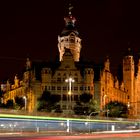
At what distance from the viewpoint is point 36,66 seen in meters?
167

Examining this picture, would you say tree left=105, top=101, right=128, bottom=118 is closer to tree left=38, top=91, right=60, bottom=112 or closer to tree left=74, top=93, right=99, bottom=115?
tree left=74, top=93, right=99, bottom=115

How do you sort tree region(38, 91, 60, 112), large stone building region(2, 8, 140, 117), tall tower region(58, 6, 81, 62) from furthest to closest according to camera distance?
1. tall tower region(58, 6, 81, 62)
2. large stone building region(2, 8, 140, 117)
3. tree region(38, 91, 60, 112)

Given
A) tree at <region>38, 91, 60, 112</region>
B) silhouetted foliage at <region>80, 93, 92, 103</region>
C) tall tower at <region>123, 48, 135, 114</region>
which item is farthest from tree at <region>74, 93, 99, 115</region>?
tall tower at <region>123, 48, 135, 114</region>

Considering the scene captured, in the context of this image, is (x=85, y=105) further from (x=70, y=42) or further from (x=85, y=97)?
(x=70, y=42)

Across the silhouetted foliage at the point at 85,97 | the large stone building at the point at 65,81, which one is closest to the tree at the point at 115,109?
the large stone building at the point at 65,81

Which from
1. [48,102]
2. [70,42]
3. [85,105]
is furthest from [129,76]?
[48,102]

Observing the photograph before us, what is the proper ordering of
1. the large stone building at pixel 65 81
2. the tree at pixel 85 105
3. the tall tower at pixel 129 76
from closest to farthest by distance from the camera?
the tree at pixel 85 105 < the large stone building at pixel 65 81 < the tall tower at pixel 129 76

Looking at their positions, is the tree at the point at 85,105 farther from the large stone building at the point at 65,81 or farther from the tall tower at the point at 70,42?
the tall tower at the point at 70,42

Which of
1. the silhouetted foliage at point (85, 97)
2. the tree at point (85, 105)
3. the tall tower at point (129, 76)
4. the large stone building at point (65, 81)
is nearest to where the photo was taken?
the tree at point (85, 105)

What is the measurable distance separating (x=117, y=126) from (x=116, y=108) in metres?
45.9

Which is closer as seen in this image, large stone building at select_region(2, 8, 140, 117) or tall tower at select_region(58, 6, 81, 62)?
large stone building at select_region(2, 8, 140, 117)

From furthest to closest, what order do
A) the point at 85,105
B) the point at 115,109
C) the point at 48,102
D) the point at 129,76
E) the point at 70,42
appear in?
the point at 129,76 < the point at 70,42 < the point at 115,109 < the point at 48,102 < the point at 85,105

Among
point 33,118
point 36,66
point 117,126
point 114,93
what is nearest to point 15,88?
point 36,66

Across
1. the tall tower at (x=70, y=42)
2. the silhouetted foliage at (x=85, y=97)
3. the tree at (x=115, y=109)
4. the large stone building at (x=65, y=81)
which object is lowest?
the tree at (x=115, y=109)
